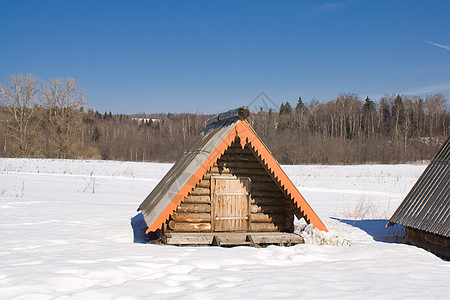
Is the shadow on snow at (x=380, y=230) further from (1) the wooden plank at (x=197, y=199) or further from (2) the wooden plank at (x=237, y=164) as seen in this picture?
(1) the wooden plank at (x=197, y=199)

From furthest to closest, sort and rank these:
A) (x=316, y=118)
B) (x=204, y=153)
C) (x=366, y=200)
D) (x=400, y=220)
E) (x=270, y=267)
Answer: (x=316, y=118) → (x=366, y=200) → (x=400, y=220) → (x=204, y=153) → (x=270, y=267)

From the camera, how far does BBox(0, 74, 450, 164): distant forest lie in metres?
53.0

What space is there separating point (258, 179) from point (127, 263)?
13.1 ft

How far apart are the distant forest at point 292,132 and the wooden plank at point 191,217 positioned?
25.8 meters

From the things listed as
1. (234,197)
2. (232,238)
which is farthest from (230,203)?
(232,238)

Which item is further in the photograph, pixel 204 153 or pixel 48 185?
pixel 48 185

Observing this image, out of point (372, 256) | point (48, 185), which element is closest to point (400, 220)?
point (372, 256)

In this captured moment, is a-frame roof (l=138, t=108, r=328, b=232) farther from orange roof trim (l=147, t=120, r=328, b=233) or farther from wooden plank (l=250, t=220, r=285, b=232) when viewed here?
wooden plank (l=250, t=220, r=285, b=232)

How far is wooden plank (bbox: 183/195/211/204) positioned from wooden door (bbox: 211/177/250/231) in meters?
0.15

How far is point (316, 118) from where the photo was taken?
81938 millimetres

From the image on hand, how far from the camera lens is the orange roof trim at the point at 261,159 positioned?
302 inches

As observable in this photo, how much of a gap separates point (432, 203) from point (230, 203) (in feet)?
16.5

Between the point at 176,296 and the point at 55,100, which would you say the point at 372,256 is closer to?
the point at 176,296

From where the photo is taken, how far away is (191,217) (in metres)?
8.67
